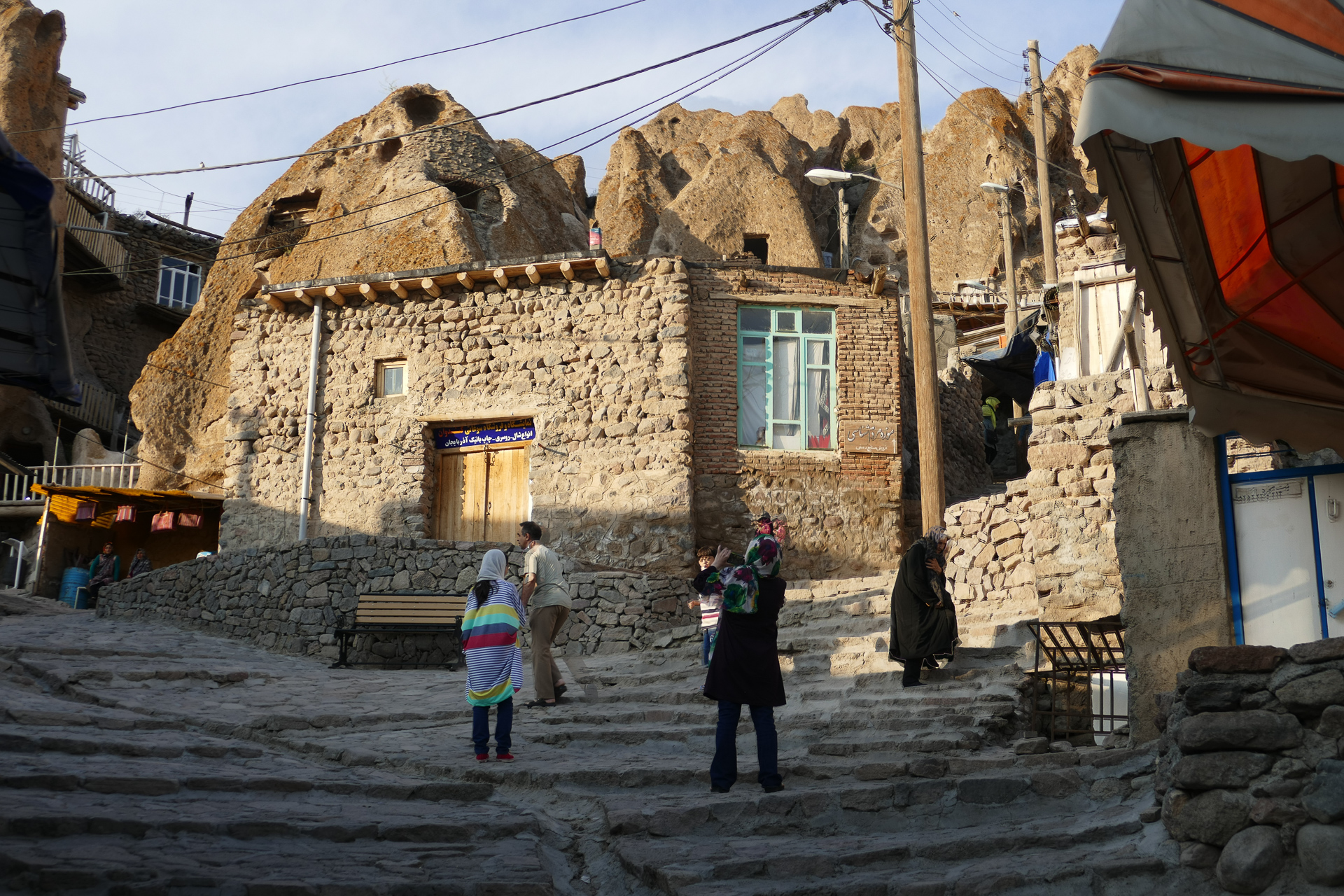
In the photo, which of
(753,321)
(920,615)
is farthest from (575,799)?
(753,321)

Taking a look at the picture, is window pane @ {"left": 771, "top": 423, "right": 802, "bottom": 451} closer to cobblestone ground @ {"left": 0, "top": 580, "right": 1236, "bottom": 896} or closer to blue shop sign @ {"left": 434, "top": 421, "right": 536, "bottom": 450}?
blue shop sign @ {"left": 434, "top": 421, "right": 536, "bottom": 450}

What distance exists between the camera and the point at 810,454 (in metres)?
15.2

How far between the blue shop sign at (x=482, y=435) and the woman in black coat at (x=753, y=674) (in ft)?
31.8

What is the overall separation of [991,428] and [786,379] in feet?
34.7

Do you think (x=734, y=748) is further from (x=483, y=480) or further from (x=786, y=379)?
(x=483, y=480)

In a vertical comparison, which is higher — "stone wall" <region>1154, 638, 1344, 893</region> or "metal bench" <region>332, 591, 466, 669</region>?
"metal bench" <region>332, 591, 466, 669</region>

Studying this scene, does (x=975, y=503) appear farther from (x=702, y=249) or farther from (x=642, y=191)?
(x=642, y=191)

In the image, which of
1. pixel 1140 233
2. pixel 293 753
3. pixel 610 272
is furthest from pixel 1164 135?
pixel 610 272

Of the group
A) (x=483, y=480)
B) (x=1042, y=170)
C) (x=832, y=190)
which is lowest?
(x=483, y=480)

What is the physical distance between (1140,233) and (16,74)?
27.7 m

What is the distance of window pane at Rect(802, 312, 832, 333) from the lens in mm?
15727

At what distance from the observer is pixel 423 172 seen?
23.7 m

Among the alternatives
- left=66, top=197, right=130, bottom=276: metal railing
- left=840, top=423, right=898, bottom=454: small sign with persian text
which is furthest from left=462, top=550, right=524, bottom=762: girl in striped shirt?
left=66, top=197, right=130, bottom=276: metal railing

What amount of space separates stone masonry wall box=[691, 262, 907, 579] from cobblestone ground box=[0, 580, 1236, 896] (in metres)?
5.33
